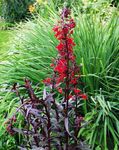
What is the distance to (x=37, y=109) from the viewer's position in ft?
7.53

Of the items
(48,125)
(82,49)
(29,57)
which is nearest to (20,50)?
(29,57)

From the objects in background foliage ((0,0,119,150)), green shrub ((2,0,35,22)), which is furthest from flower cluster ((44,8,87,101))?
green shrub ((2,0,35,22))

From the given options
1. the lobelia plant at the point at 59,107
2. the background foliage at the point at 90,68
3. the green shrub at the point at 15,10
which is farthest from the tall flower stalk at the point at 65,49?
the green shrub at the point at 15,10

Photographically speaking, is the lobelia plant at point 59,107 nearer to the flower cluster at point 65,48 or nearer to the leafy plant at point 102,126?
the flower cluster at point 65,48

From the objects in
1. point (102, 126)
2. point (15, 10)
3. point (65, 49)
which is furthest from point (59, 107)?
point (15, 10)

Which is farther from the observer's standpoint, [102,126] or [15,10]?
[15,10]

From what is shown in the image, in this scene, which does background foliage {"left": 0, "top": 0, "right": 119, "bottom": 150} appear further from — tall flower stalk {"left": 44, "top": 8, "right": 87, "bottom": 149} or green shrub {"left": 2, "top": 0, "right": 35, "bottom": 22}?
green shrub {"left": 2, "top": 0, "right": 35, "bottom": 22}

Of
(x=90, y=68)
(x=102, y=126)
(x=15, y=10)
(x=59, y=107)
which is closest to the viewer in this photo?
(x=59, y=107)

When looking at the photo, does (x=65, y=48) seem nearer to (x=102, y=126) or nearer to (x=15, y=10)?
(x=102, y=126)

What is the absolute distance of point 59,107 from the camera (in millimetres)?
2434

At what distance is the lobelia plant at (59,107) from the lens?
7.16 ft

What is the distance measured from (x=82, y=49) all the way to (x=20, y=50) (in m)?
0.75

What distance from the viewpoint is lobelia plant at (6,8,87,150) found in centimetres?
218

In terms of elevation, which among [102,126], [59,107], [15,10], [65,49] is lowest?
[102,126]
